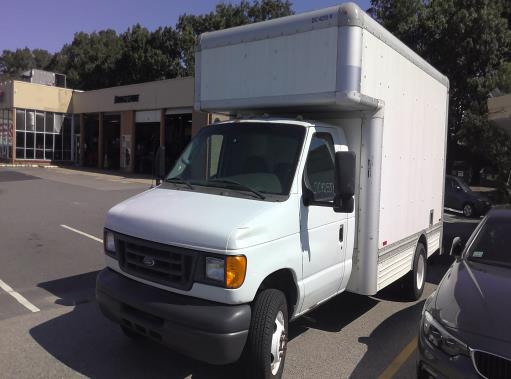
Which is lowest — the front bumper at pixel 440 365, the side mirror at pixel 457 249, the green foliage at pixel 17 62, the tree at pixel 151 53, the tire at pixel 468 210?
the tire at pixel 468 210

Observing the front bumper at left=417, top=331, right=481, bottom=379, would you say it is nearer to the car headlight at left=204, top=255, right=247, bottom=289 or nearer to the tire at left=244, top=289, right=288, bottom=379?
the tire at left=244, top=289, right=288, bottom=379

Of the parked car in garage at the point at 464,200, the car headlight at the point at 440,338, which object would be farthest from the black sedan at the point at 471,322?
the parked car in garage at the point at 464,200

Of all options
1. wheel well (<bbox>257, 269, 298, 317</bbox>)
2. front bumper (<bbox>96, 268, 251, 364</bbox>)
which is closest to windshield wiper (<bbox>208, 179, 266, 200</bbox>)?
wheel well (<bbox>257, 269, 298, 317</bbox>)

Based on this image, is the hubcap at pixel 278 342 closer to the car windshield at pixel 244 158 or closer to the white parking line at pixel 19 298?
the car windshield at pixel 244 158

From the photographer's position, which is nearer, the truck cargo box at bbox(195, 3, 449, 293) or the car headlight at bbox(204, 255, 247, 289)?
the car headlight at bbox(204, 255, 247, 289)

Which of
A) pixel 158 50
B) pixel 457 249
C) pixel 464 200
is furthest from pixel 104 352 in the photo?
pixel 158 50

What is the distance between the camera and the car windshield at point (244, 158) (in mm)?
4477

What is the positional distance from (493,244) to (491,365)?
1.91 meters

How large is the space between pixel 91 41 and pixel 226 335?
206 ft

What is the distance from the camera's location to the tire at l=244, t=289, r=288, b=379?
3.83 metres

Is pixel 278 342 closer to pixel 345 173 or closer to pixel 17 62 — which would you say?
pixel 345 173

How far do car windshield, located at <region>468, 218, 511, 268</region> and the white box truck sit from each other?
100cm

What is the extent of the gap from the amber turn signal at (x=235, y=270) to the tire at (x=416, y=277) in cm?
374

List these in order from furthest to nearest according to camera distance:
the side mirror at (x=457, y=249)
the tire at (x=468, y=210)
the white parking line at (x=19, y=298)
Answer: the tire at (x=468, y=210), the white parking line at (x=19, y=298), the side mirror at (x=457, y=249)
